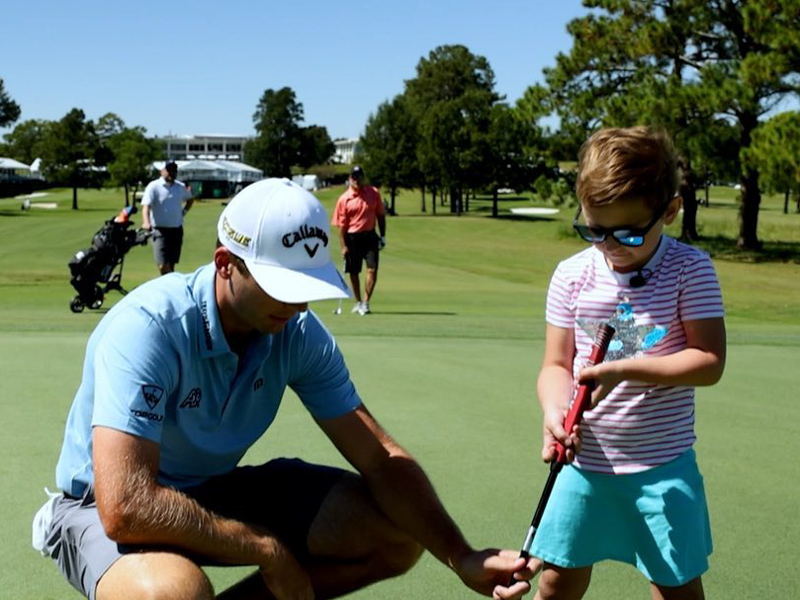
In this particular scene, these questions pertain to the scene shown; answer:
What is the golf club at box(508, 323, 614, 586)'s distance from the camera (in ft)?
9.55

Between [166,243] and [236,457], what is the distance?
11.3 meters

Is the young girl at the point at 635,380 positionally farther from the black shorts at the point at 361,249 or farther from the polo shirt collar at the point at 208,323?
the black shorts at the point at 361,249

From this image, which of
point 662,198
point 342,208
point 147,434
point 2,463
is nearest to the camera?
point 147,434

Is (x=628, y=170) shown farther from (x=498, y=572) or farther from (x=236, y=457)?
(x=236, y=457)

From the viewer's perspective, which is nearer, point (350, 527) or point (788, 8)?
point (350, 527)

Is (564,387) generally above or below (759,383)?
above

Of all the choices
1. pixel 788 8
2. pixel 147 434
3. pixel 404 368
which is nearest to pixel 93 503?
pixel 147 434

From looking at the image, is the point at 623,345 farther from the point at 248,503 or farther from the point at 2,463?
the point at 2,463

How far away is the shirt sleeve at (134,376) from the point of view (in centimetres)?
277

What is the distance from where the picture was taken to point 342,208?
13008mm

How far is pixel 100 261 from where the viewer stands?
13414mm

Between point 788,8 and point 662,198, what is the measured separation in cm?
2712

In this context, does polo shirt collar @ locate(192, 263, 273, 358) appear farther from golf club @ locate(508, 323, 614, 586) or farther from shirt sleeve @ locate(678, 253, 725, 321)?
shirt sleeve @ locate(678, 253, 725, 321)

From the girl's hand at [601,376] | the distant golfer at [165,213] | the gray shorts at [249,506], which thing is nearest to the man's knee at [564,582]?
the girl's hand at [601,376]
